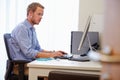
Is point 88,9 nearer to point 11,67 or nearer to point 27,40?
point 27,40

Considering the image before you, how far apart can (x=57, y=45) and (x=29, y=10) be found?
0.84 metres

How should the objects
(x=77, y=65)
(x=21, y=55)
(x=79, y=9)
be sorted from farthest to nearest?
(x=79, y=9) < (x=21, y=55) < (x=77, y=65)

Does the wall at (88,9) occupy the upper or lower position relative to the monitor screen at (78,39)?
upper

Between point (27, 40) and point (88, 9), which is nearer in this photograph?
point (27, 40)

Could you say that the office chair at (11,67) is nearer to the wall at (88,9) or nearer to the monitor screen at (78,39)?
the monitor screen at (78,39)

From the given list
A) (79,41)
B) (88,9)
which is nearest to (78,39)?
(79,41)

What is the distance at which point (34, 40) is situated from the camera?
279cm

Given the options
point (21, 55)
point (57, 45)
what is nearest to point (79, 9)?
point (57, 45)

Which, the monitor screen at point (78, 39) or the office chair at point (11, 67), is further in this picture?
the monitor screen at point (78, 39)

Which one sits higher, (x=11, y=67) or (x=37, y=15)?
(x=37, y=15)

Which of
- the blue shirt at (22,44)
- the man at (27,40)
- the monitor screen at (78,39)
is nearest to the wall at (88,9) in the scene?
the monitor screen at (78,39)

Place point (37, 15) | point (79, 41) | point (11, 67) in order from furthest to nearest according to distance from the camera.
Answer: point (79, 41) → point (37, 15) → point (11, 67)

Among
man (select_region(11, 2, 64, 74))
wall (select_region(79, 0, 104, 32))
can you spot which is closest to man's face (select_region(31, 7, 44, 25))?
man (select_region(11, 2, 64, 74))

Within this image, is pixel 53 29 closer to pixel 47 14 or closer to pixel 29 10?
pixel 47 14
